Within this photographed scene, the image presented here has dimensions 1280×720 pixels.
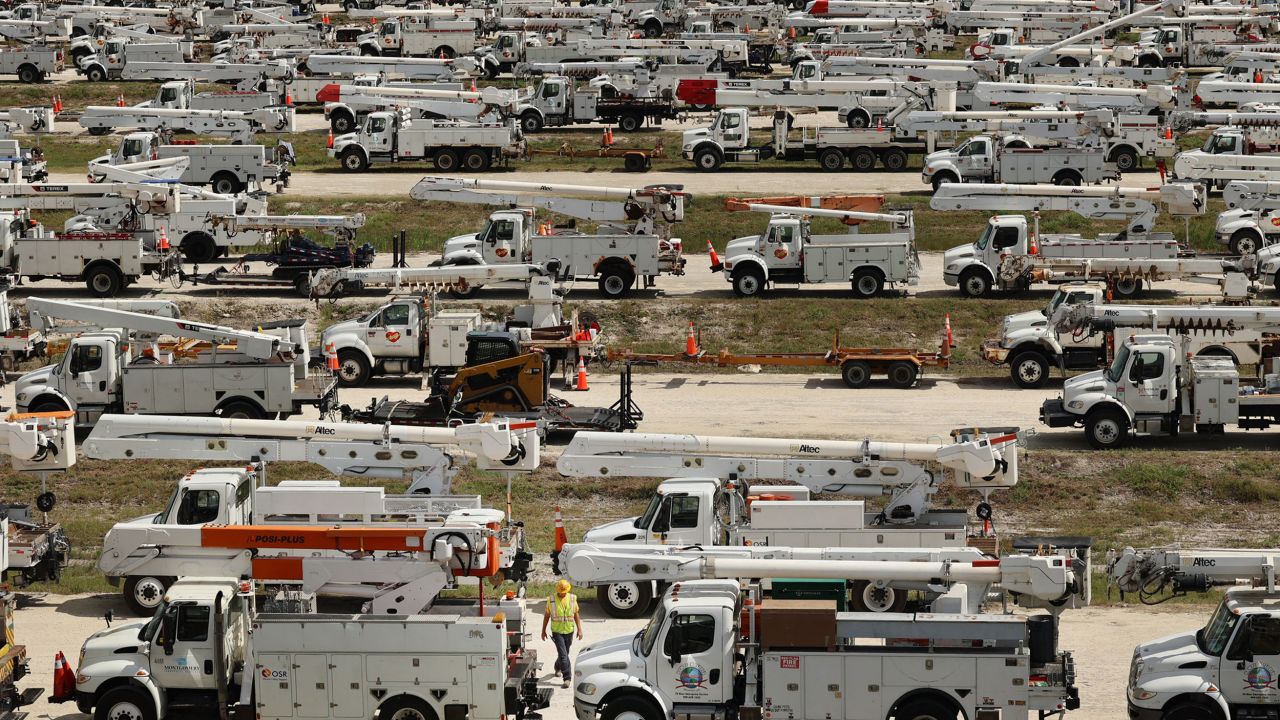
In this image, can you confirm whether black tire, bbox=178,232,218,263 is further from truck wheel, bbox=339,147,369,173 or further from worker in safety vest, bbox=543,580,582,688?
worker in safety vest, bbox=543,580,582,688

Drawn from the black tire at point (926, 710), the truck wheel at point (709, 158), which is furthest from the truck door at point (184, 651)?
the truck wheel at point (709, 158)

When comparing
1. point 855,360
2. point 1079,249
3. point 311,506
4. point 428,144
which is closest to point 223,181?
point 428,144

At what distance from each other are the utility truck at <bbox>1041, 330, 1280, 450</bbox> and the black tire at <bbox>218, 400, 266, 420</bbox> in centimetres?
1529

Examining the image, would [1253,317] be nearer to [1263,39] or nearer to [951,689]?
[951,689]

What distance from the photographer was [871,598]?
28.4m

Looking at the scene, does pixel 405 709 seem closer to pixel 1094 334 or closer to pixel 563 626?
pixel 563 626

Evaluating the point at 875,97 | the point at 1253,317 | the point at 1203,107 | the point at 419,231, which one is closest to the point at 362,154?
the point at 419,231

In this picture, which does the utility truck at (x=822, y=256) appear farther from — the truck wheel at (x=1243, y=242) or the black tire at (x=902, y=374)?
the truck wheel at (x=1243, y=242)

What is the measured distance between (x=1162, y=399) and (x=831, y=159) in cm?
2954

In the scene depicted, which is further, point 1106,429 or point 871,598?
point 1106,429

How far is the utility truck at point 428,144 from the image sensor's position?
66.3 meters

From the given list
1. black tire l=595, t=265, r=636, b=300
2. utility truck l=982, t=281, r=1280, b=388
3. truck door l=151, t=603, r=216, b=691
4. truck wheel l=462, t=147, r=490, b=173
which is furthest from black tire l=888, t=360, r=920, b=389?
truck wheel l=462, t=147, r=490, b=173

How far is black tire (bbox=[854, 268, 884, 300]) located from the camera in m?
51.2

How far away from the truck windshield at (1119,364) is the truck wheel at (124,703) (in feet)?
68.4
